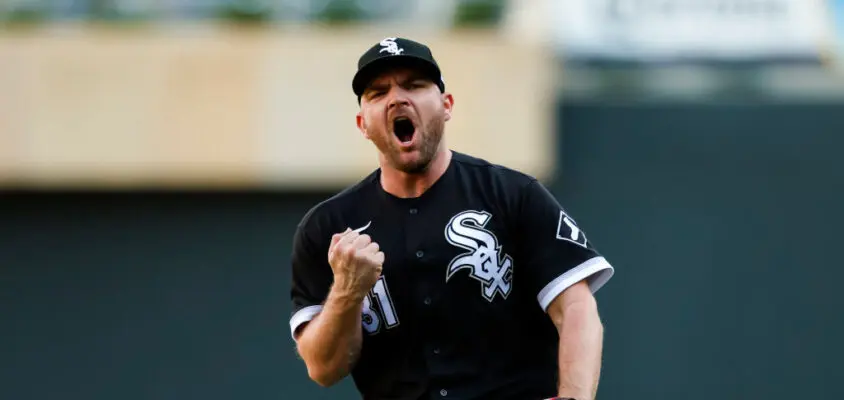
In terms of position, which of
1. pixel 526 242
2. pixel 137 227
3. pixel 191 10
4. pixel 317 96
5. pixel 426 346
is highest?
pixel 191 10

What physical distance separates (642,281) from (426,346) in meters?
8.00

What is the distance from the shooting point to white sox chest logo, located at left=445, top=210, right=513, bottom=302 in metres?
4.64

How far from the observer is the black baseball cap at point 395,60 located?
4.52 meters

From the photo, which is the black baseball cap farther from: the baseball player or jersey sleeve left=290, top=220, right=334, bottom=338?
jersey sleeve left=290, top=220, right=334, bottom=338

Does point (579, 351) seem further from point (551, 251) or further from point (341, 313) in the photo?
point (341, 313)

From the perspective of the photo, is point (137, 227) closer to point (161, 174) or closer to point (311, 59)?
point (161, 174)

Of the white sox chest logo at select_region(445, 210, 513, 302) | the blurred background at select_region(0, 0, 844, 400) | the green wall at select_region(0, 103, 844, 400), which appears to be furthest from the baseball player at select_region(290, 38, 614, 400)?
the green wall at select_region(0, 103, 844, 400)

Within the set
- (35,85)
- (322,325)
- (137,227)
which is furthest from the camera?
(137,227)

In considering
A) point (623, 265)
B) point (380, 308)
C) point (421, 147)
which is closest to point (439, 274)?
point (380, 308)

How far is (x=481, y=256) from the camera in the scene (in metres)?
4.63

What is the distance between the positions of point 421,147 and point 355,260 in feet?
1.64

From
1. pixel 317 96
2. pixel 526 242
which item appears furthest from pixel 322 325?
pixel 317 96

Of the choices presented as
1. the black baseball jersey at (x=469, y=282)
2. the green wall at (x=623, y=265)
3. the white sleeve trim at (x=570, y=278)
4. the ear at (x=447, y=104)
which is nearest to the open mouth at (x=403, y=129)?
the ear at (x=447, y=104)

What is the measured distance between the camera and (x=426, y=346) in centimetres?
470
